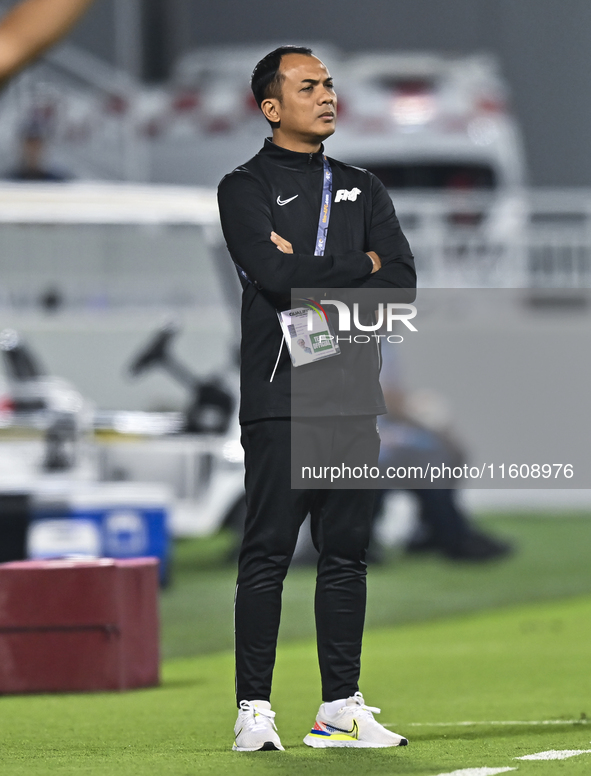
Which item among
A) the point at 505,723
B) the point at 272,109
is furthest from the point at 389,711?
the point at 272,109

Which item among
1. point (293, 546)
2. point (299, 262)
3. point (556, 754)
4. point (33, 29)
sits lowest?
point (556, 754)

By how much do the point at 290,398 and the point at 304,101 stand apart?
0.72 metres

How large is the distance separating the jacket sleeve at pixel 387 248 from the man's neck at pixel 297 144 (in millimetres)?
187

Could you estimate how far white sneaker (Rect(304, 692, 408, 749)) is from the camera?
3.40 metres

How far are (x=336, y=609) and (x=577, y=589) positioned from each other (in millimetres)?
5131

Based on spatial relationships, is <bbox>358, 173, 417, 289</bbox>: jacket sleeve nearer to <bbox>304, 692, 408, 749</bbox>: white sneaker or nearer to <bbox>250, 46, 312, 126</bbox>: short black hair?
<bbox>250, 46, 312, 126</bbox>: short black hair

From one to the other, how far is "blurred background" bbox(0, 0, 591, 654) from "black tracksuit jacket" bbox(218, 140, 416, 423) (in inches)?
75.5

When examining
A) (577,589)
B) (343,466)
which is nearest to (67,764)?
(343,466)

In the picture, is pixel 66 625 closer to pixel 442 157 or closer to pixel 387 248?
pixel 387 248

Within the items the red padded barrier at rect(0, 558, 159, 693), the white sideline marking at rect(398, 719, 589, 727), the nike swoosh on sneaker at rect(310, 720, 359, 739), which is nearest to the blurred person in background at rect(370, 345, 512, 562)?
the red padded barrier at rect(0, 558, 159, 693)

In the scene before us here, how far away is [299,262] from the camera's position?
328 cm

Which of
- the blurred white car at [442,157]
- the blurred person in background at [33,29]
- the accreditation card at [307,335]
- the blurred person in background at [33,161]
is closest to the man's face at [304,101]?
the accreditation card at [307,335]

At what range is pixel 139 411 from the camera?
378 inches

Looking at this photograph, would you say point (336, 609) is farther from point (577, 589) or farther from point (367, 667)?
point (577, 589)
